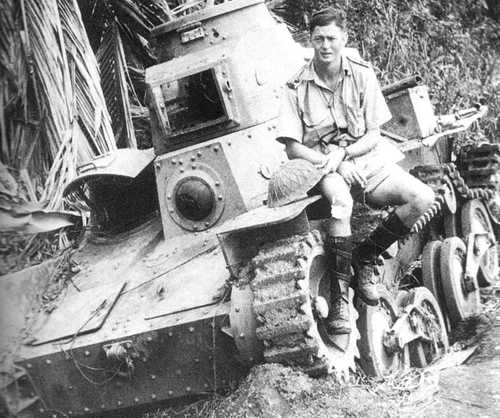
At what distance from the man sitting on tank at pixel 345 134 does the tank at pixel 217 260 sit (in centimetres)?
29

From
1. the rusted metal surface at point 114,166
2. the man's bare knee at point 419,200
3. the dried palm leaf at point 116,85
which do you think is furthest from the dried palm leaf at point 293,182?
the dried palm leaf at point 116,85

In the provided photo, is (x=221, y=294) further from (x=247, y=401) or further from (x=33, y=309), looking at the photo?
(x=33, y=309)

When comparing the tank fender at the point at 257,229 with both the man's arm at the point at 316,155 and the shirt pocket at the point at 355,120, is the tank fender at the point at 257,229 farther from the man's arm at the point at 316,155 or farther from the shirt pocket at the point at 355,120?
the shirt pocket at the point at 355,120

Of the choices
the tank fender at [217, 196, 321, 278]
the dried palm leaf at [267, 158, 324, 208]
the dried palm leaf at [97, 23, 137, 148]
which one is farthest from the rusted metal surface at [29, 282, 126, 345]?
the dried palm leaf at [97, 23, 137, 148]

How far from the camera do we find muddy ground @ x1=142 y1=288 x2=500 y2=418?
4098 millimetres

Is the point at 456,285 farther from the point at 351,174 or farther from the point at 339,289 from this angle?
the point at 351,174

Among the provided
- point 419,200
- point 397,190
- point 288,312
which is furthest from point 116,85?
point 288,312

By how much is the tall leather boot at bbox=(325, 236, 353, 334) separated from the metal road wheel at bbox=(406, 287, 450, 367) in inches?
57.6

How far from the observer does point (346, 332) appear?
462cm

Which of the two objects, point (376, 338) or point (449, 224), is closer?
point (376, 338)

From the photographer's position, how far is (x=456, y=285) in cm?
694

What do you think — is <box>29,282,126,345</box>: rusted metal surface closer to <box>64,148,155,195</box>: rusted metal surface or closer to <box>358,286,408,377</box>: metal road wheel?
<box>64,148,155,195</box>: rusted metal surface

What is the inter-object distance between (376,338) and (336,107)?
1.67m

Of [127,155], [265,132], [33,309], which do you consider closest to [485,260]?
[265,132]
